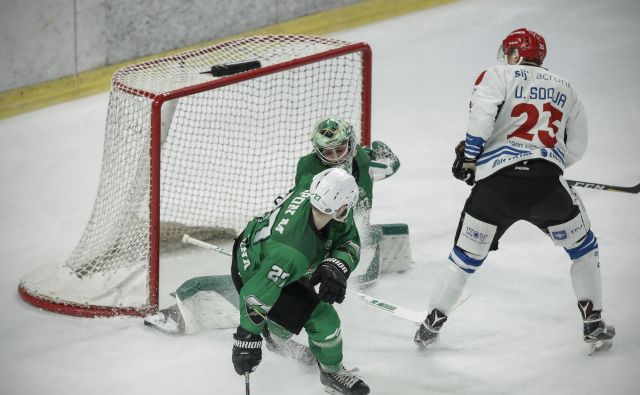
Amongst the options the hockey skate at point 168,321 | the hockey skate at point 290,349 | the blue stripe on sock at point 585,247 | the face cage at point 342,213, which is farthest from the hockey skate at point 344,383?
the blue stripe on sock at point 585,247

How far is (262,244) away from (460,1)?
464 centimetres

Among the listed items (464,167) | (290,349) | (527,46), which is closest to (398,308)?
(290,349)

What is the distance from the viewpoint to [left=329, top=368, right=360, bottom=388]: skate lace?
3.64 meters

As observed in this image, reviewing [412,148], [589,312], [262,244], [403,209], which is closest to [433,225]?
[403,209]

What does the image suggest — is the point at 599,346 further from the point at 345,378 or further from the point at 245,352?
the point at 245,352

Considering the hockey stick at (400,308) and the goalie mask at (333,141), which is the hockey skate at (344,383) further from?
the goalie mask at (333,141)

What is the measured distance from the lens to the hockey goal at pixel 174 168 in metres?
4.25

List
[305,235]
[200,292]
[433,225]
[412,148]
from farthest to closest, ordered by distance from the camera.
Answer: [412,148]
[433,225]
[200,292]
[305,235]

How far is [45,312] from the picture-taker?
4352 millimetres

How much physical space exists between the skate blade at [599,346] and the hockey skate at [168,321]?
1629mm

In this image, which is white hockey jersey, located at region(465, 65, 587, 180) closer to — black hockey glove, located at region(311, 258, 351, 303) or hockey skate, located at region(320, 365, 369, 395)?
black hockey glove, located at region(311, 258, 351, 303)

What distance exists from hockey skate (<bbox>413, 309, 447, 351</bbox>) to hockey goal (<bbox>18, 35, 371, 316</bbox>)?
1092 mm

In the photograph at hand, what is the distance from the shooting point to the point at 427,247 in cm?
496

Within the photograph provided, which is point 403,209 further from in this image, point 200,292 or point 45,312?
point 45,312
